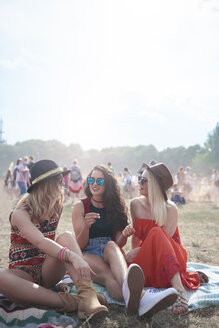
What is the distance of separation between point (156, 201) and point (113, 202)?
1.60ft

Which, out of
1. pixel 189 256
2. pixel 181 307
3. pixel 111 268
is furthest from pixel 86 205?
pixel 189 256

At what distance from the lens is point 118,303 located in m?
2.89

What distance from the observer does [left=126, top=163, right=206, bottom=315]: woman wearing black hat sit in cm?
281

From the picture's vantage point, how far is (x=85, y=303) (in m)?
2.42

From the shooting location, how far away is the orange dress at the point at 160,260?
2814 millimetres

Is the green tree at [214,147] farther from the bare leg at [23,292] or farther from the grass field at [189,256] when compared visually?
the bare leg at [23,292]

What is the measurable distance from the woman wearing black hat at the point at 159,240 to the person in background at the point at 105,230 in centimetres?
19

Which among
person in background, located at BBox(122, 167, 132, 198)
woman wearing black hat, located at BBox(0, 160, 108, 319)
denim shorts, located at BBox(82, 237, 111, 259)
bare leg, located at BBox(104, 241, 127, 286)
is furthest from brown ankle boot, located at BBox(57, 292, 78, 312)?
person in background, located at BBox(122, 167, 132, 198)

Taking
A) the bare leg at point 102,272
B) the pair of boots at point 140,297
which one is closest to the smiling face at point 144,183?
the bare leg at point 102,272

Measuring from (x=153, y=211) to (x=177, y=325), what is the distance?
1.21m

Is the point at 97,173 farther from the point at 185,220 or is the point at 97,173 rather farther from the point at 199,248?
the point at 185,220

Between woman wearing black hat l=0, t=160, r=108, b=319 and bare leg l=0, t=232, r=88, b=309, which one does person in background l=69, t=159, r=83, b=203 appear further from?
bare leg l=0, t=232, r=88, b=309

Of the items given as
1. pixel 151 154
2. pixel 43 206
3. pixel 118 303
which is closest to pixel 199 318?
pixel 118 303

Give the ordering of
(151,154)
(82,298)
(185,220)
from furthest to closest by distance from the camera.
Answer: (151,154)
(185,220)
(82,298)
